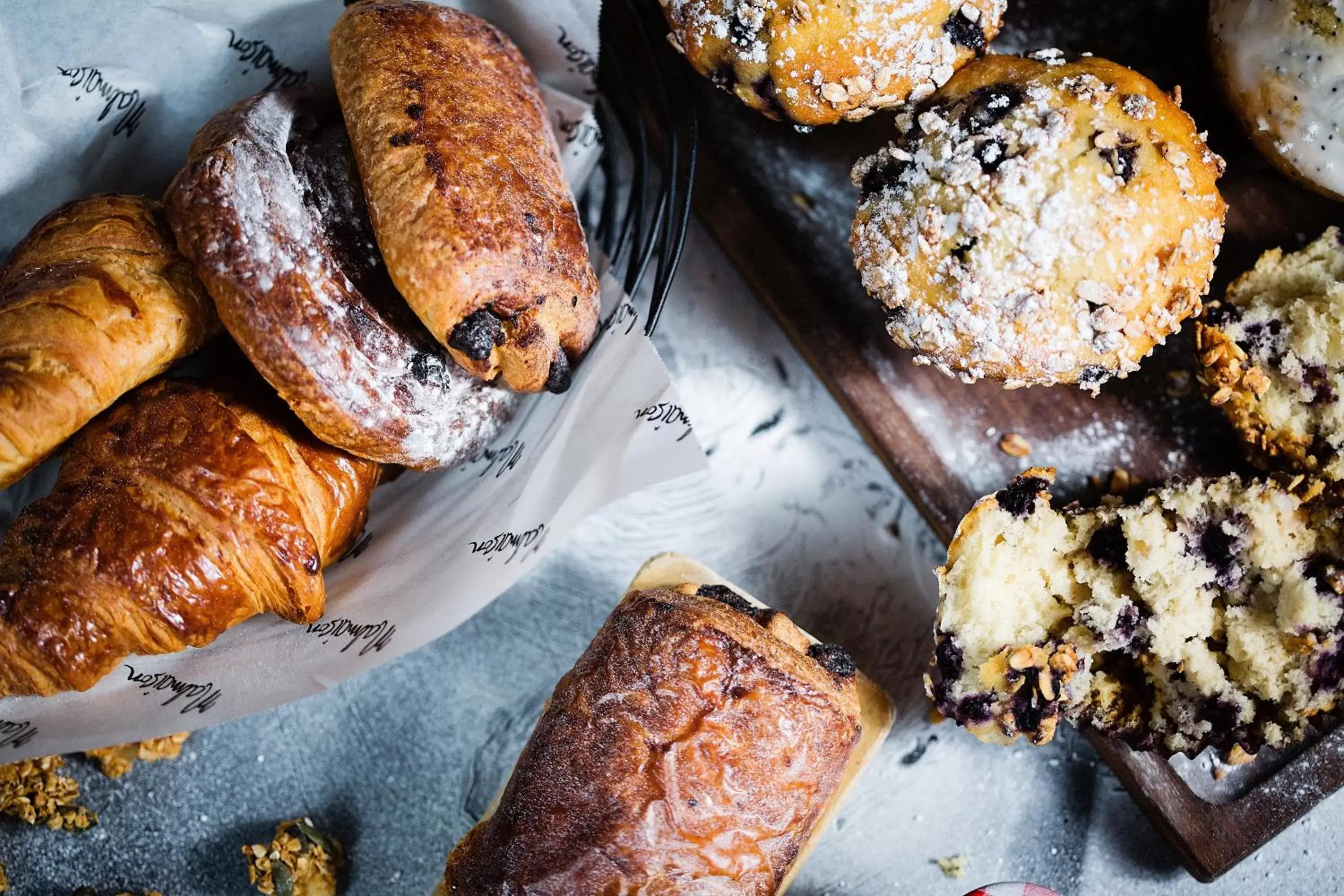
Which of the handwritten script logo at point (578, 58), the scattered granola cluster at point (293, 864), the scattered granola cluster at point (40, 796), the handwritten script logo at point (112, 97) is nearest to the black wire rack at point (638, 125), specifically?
the handwritten script logo at point (578, 58)

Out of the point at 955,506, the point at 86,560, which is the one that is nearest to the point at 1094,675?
the point at 955,506

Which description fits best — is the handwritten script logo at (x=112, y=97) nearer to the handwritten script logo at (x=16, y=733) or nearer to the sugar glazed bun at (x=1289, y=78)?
the handwritten script logo at (x=16, y=733)

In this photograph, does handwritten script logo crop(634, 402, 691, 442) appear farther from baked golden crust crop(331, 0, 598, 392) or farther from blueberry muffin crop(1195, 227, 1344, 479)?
blueberry muffin crop(1195, 227, 1344, 479)

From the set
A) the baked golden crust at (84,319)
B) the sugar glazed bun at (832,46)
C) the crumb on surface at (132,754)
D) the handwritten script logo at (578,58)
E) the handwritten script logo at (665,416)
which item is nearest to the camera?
the baked golden crust at (84,319)

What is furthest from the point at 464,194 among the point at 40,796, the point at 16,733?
the point at 40,796

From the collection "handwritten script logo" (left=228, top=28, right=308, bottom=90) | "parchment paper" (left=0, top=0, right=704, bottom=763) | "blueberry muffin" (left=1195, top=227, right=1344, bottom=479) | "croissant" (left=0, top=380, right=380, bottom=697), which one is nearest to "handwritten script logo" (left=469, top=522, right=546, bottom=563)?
"parchment paper" (left=0, top=0, right=704, bottom=763)

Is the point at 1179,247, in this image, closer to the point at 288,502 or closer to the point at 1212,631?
the point at 1212,631

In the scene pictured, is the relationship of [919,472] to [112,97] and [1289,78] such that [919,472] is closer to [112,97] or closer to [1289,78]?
[1289,78]
